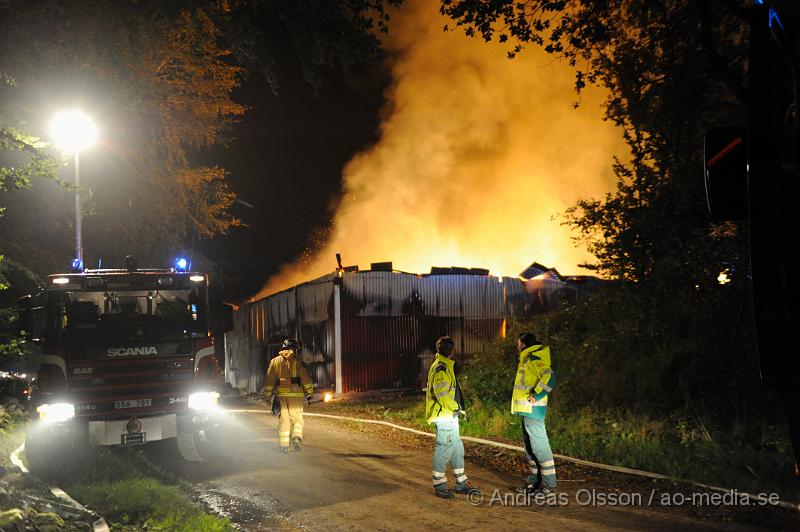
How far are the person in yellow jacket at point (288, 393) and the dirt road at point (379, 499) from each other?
0.33 m

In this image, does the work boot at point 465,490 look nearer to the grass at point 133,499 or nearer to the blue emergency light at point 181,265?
the grass at point 133,499

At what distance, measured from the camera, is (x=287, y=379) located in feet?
36.5

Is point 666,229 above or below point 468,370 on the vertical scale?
above

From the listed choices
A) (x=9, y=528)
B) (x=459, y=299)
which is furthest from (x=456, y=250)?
(x=9, y=528)

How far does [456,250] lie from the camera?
3125 centimetres

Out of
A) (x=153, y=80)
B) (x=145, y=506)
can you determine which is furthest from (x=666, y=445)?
(x=153, y=80)

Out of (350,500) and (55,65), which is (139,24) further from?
(350,500)

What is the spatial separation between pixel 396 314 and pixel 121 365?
12.3 m

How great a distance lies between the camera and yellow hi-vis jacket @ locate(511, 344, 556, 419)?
7906 millimetres

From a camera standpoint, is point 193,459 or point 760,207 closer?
point 760,207

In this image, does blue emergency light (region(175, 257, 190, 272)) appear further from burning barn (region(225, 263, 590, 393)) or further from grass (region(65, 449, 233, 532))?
burning barn (region(225, 263, 590, 393))

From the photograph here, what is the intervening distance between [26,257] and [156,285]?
8.87m

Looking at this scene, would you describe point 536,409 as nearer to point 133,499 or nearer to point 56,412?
point 133,499

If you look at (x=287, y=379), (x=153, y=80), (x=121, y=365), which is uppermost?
(x=153, y=80)
